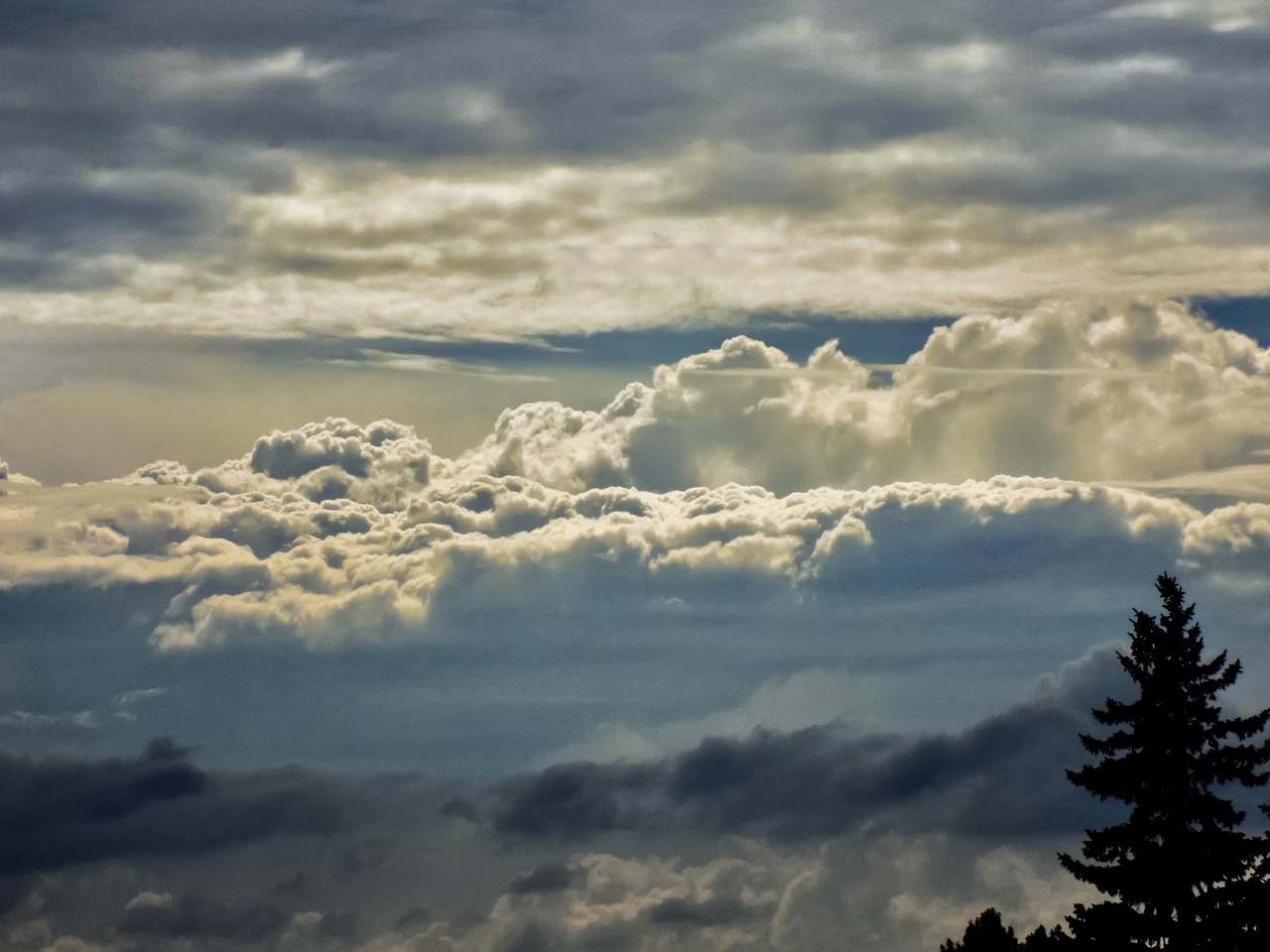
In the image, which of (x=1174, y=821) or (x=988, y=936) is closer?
(x=1174, y=821)

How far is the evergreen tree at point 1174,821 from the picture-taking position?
165ft

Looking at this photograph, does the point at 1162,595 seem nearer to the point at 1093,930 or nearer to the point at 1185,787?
the point at 1185,787

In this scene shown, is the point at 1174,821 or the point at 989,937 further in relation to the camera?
the point at 989,937

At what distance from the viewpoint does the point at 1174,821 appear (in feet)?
168

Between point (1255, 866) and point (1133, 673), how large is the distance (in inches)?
288

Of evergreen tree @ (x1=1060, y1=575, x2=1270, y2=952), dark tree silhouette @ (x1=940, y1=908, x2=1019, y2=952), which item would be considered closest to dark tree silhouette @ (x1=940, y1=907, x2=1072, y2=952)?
dark tree silhouette @ (x1=940, y1=908, x2=1019, y2=952)

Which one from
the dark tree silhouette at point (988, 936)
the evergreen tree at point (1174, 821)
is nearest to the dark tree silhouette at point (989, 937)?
the dark tree silhouette at point (988, 936)

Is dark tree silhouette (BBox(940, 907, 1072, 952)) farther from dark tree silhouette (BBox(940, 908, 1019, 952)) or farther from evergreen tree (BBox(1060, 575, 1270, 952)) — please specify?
evergreen tree (BBox(1060, 575, 1270, 952))

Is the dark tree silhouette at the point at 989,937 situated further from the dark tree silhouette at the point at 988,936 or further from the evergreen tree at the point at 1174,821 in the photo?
the evergreen tree at the point at 1174,821

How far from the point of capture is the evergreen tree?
165 ft

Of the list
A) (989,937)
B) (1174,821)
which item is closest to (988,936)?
(989,937)

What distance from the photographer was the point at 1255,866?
50.2m

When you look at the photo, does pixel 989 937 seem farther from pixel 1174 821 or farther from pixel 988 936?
pixel 1174 821

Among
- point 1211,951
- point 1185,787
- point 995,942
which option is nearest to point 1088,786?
point 1185,787
